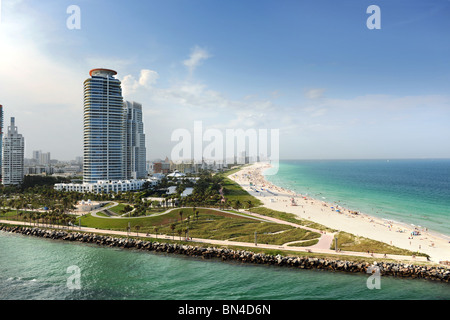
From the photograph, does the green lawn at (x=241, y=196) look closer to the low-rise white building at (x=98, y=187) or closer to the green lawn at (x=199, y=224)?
the green lawn at (x=199, y=224)

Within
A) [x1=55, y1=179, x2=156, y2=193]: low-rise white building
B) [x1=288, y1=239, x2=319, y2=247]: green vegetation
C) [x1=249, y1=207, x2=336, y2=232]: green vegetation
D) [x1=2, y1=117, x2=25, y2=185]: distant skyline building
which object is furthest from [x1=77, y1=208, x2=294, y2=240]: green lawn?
[x1=2, y1=117, x2=25, y2=185]: distant skyline building

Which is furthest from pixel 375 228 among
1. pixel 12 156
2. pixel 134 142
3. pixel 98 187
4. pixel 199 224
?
pixel 12 156

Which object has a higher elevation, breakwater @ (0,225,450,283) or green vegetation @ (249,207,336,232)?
green vegetation @ (249,207,336,232)

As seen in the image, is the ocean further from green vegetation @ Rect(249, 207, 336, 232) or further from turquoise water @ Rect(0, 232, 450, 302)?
green vegetation @ Rect(249, 207, 336, 232)

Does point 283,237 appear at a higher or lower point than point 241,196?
lower

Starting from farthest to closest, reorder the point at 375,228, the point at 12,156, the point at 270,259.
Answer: the point at 12,156 → the point at 375,228 → the point at 270,259

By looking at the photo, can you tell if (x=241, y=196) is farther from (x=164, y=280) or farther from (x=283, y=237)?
(x=164, y=280)
